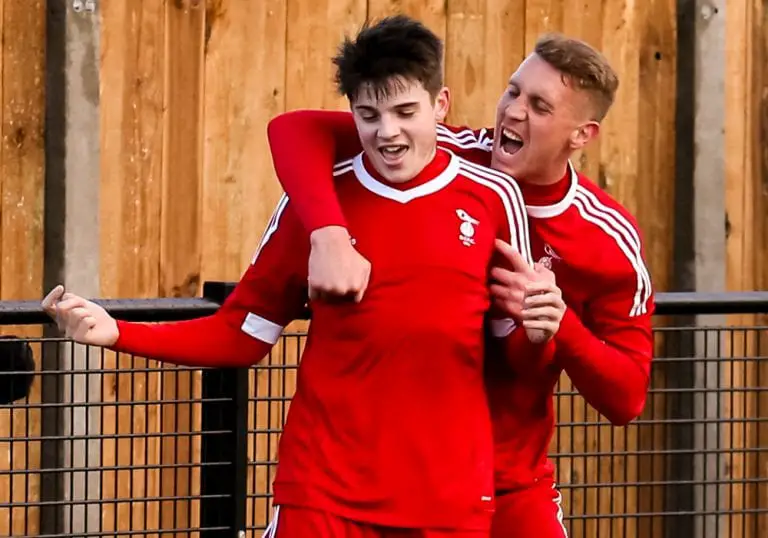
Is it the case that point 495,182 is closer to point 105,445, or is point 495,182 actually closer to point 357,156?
point 357,156

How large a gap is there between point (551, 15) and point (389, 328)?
3.14 metres

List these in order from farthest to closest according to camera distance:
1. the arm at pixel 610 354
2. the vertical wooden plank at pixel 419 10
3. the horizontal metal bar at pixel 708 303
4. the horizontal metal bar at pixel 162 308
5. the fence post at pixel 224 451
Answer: the vertical wooden plank at pixel 419 10 < the horizontal metal bar at pixel 708 303 < the fence post at pixel 224 451 < the horizontal metal bar at pixel 162 308 < the arm at pixel 610 354

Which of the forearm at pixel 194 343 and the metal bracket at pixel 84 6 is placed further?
the metal bracket at pixel 84 6

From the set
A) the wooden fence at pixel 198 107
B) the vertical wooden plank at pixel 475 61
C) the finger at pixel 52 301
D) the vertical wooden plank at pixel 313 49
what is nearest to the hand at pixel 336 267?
the finger at pixel 52 301

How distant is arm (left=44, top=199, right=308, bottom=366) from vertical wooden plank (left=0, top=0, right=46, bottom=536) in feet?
7.00

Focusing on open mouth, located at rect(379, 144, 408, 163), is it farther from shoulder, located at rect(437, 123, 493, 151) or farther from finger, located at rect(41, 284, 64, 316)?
finger, located at rect(41, 284, 64, 316)

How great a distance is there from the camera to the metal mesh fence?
442 centimetres

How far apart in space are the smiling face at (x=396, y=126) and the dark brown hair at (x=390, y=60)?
12 mm

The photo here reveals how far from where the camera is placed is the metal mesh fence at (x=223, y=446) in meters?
4.42

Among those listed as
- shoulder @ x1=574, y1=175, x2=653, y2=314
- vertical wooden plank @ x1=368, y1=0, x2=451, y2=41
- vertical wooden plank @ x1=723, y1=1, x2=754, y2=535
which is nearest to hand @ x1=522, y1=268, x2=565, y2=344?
shoulder @ x1=574, y1=175, x2=653, y2=314

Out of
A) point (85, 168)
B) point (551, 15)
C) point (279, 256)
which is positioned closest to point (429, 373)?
point (279, 256)

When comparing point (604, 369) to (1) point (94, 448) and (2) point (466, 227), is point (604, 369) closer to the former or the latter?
(2) point (466, 227)

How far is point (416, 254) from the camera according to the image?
3.24 m

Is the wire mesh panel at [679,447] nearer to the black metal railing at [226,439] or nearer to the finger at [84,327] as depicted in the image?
the black metal railing at [226,439]
